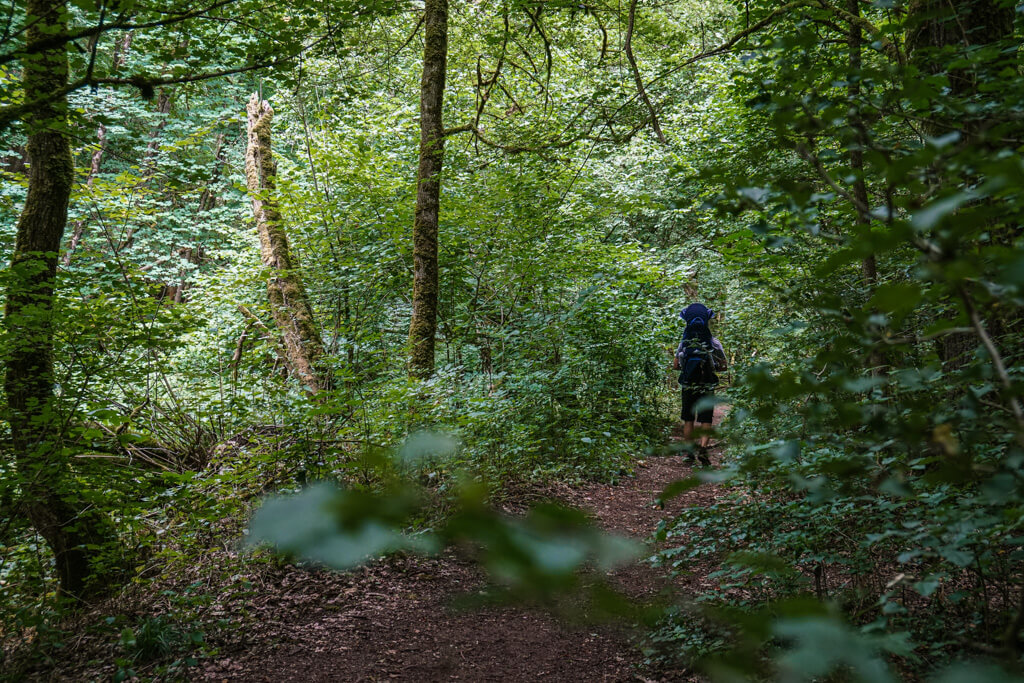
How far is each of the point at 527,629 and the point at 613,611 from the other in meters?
4.14

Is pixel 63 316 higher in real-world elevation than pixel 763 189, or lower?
lower

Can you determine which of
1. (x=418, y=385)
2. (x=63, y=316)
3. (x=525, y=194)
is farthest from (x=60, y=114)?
(x=525, y=194)

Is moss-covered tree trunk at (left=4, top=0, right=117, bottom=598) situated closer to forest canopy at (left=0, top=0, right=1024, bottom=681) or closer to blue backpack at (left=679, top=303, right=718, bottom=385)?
forest canopy at (left=0, top=0, right=1024, bottom=681)

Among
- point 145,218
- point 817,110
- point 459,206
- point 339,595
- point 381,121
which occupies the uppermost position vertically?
point 381,121

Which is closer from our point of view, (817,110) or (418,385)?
(817,110)

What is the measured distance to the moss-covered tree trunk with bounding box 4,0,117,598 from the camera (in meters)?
3.67

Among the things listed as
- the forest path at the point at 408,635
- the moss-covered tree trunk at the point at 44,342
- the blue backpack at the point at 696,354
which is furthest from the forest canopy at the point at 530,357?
the blue backpack at the point at 696,354

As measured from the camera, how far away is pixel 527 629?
4.42 meters

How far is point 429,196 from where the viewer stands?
7402 millimetres

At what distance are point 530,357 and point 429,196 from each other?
8.51 feet

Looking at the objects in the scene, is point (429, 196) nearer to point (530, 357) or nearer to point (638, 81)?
point (530, 357)

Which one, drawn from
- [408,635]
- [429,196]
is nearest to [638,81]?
[429,196]

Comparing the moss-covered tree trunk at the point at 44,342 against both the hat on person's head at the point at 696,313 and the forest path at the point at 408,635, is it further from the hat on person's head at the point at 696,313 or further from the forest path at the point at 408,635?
the hat on person's head at the point at 696,313

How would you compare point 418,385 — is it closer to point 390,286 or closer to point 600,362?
point 390,286
